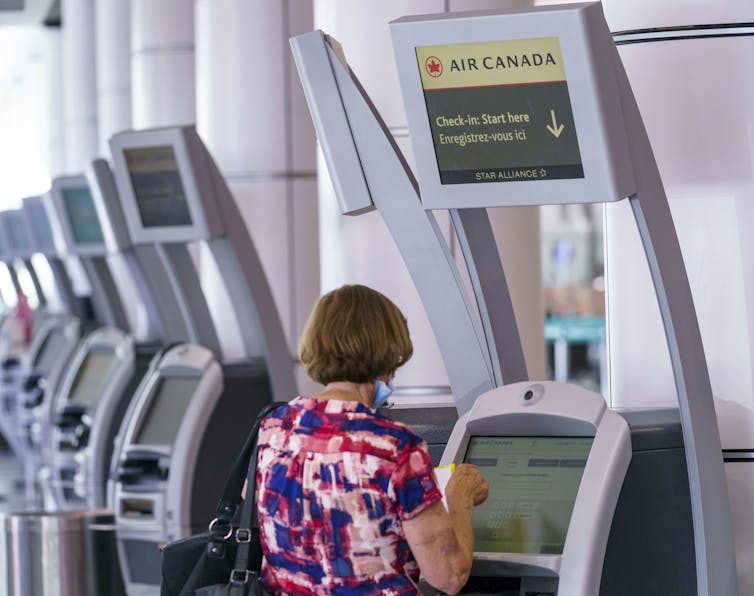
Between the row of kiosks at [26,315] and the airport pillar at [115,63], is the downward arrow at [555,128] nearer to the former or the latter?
the row of kiosks at [26,315]

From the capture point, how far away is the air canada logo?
9.57 ft

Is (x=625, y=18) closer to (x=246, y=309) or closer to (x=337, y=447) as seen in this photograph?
(x=337, y=447)

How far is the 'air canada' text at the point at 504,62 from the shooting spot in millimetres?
2805

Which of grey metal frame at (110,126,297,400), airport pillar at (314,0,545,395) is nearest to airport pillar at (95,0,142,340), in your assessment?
grey metal frame at (110,126,297,400)

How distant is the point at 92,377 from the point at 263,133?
1798 millimetres

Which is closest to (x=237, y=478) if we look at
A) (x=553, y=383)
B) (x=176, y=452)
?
(x=553, y=383)

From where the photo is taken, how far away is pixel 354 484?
9.51ft

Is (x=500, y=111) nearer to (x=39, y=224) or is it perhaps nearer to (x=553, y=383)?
(x=553, y=383)

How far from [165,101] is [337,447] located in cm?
721

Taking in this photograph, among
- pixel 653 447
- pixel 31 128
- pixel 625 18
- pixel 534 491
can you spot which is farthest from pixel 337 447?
pixel 31 128

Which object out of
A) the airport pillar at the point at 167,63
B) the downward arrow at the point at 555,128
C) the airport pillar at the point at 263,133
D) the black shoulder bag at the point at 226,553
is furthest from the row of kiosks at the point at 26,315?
the downward arrow at the point at 555,128

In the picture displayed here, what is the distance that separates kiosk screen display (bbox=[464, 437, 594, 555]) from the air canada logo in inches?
30.1

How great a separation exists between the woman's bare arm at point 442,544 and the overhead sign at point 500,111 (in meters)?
0.64

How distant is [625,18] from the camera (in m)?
3.66
